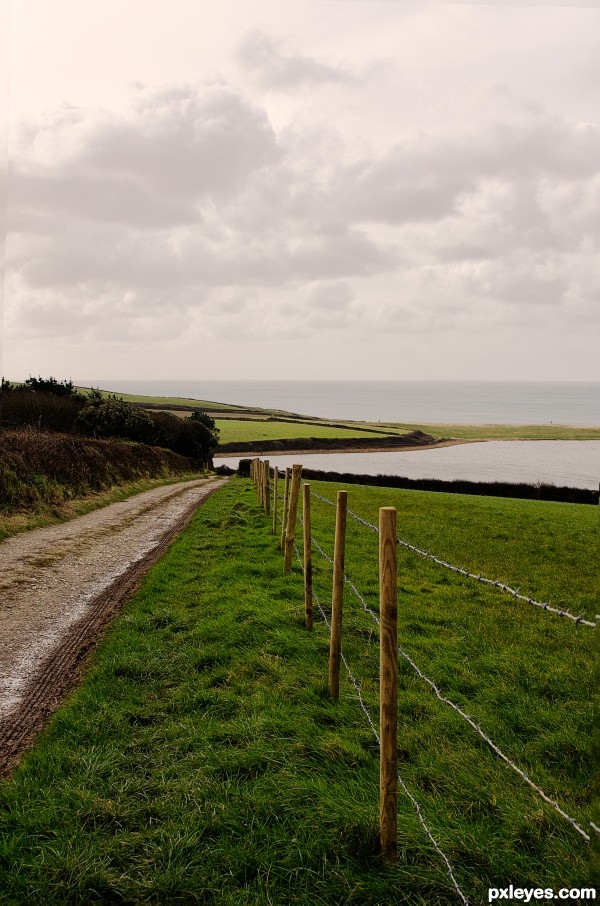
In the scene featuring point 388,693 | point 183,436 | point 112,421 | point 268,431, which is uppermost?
point 268,431

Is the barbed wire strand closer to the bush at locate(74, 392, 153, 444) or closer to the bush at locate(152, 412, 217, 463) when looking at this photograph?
the bush at locate(74, 392, 153, 444)

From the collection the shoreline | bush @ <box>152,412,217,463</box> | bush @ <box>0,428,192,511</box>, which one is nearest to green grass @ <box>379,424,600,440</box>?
the shoreline

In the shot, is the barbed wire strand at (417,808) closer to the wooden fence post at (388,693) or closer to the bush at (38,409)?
the wooden fence post at (388,693)

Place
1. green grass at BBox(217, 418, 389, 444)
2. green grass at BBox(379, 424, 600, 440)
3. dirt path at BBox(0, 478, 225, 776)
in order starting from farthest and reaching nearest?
1. green grass at BBox(379, 424, 600, 440)
2. green grass at BBox(217, 418, 389, 444)
3. dirt path at BBox(0, 478, 225, 776)

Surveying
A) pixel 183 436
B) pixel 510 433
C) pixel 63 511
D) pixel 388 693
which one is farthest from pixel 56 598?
pixel 510 433

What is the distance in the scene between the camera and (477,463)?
8625cm

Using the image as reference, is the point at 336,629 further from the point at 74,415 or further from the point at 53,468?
the point at 74,415

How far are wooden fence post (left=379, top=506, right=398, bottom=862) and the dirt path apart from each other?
3.52m

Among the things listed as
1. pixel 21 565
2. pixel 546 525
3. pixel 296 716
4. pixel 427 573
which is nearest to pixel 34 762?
pixel 296 716

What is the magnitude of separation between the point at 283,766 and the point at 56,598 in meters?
7.17

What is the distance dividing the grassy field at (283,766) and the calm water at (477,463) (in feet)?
179

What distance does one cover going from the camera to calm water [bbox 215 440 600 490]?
67.6 m

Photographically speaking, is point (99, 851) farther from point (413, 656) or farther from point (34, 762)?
point (413, 656)

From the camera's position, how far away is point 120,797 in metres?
4.61
